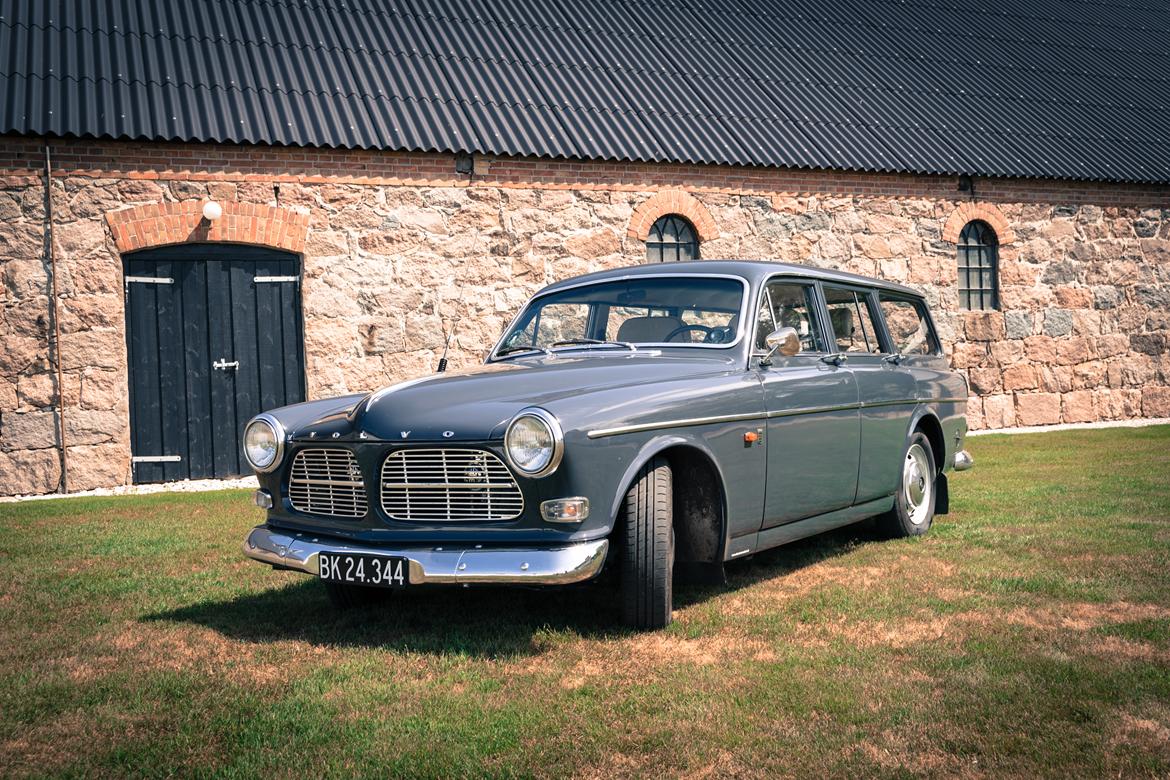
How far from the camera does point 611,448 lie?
400cm

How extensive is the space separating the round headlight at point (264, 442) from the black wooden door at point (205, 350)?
18.5 ft

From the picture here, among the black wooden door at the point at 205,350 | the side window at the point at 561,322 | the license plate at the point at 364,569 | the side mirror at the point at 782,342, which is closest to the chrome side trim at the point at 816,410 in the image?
the side mirror at the point at 782,342

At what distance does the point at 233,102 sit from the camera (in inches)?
398

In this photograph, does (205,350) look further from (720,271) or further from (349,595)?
(720,271)

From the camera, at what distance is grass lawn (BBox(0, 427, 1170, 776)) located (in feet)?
9.74

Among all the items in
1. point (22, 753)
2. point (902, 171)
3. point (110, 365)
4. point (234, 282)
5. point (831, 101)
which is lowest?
point (22, 753)

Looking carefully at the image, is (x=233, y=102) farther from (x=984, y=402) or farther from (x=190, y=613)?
(x=984, y=402)

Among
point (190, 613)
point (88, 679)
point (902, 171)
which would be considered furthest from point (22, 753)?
point (902, 171)

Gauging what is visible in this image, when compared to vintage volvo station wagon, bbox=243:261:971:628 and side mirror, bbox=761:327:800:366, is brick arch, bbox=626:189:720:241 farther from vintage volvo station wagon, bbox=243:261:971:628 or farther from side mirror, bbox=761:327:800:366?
side mirror, bbox=761:327:800:366

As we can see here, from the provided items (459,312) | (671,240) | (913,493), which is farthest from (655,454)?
(671,240)

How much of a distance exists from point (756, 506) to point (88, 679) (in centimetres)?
271

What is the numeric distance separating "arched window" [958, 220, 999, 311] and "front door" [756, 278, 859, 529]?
28.8 feet

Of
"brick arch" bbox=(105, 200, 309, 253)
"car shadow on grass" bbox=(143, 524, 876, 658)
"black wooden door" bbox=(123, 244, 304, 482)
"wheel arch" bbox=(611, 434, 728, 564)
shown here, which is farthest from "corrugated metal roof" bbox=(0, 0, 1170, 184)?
"wheel arch" bbox=(611, 434, 728, 564)

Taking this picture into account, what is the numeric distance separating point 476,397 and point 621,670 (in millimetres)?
1207
